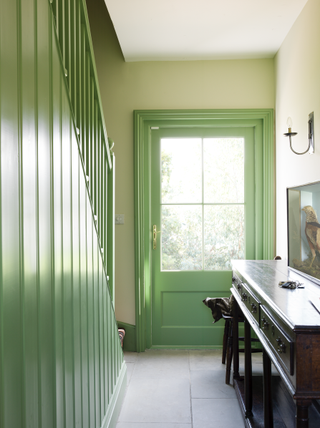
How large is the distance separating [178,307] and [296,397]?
7.38 ft

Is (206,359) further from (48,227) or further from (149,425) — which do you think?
(48,227)

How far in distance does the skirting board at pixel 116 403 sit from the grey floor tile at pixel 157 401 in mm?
58

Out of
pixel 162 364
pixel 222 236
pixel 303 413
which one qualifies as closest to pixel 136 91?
pixel 222 236

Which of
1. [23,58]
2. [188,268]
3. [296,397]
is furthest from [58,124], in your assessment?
[188,268]

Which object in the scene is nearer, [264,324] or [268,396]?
[264,324]

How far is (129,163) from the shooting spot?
3.24 m

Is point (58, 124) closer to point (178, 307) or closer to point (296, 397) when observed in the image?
point (296, 397)

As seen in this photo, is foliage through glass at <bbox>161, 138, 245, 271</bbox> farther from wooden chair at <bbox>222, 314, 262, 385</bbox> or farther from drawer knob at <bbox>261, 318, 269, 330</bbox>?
drawer knob at <bbox>261, 318, 269, 330</bbox>

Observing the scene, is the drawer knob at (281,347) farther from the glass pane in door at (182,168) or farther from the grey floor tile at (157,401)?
the glass pane in door at (182,168)

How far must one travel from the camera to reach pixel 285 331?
4.09 ft

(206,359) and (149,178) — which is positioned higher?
(149,178)

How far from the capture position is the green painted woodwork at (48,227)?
0.86 m

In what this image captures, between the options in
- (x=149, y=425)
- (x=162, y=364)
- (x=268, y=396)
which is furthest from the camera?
(x=162, y=364)

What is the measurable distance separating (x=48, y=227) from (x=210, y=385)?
2.00 meters
